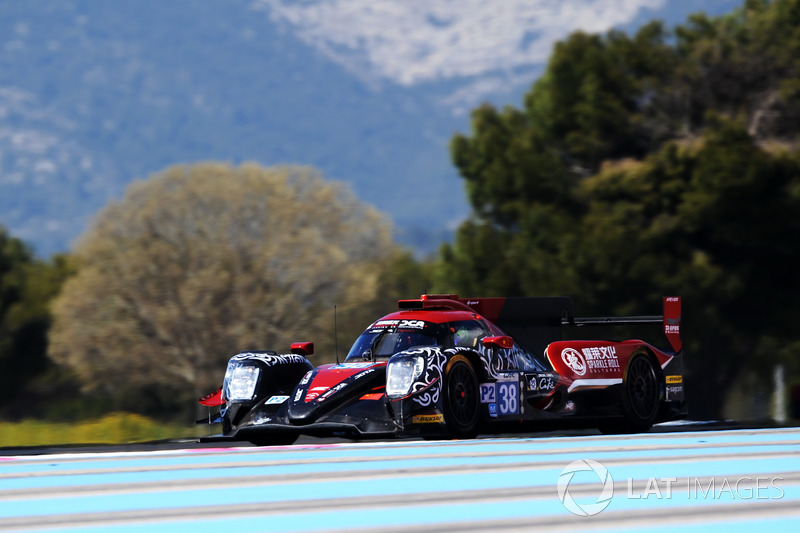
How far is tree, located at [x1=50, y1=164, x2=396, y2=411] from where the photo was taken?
30.7 metres

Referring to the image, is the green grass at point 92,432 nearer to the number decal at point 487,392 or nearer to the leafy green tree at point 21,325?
the number decal at point 487,392

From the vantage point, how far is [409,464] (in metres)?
9.16

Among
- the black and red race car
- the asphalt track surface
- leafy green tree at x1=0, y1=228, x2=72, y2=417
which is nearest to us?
the asphalt track surface

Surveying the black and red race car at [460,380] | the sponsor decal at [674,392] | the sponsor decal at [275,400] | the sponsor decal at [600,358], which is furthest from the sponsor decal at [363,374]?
the sponsor decal at [674,392]

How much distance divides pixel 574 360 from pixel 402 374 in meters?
2.49

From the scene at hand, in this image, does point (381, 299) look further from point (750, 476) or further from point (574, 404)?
point (750, 476)

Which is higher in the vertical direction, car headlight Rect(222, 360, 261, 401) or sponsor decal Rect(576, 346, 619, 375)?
sponsor decal Rect(576, 346, 619, 375)

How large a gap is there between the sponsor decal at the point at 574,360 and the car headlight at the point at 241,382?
3124 millimetres

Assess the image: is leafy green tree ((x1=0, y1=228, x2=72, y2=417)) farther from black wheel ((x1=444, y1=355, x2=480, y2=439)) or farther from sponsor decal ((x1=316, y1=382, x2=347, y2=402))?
black wheel ((x1=444, y1=355, x2=480, y2=439))

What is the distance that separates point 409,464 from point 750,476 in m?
2.45

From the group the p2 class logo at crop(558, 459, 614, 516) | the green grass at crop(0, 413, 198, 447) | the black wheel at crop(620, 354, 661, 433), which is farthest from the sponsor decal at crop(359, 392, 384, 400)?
the green grass at crop(0, 413, 198, 447)

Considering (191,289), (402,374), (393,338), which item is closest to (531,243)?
(191,289)

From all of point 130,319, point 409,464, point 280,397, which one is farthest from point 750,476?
point 130,319

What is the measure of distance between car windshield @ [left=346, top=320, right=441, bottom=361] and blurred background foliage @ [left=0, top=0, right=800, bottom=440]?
42.4ft
